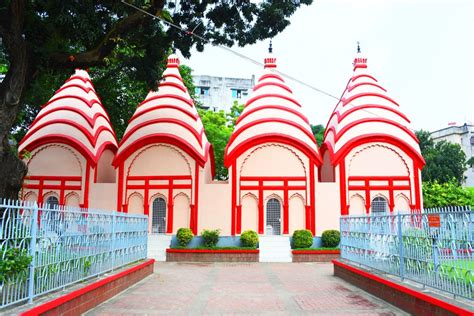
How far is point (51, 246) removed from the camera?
20.7 ft

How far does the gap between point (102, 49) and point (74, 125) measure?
860cm

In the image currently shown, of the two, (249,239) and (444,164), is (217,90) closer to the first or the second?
(444,164)

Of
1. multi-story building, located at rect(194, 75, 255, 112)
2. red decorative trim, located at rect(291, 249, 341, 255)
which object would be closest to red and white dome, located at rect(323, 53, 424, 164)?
red decorative trim, located at rect(291, 249, 341, 255)

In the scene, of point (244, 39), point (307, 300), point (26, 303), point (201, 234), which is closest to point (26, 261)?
point (26, 303)

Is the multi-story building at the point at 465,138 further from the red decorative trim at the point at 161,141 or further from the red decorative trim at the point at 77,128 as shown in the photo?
the red decorative trim at the point at 77,128

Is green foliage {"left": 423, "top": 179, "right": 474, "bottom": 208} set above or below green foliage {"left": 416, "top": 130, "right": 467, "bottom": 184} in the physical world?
below

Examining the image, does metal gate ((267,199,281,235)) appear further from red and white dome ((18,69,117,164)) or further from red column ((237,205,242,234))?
red and white dome ((18,69,117,164))

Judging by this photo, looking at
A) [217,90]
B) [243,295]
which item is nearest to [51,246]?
[243,295]

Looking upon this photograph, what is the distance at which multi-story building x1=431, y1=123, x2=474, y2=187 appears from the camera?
39219 mm

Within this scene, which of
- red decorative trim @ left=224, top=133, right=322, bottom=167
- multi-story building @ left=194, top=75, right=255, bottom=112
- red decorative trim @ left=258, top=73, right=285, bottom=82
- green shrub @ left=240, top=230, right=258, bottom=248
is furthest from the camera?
multi-story building @ left=194, top=75, right=255, bottom=112

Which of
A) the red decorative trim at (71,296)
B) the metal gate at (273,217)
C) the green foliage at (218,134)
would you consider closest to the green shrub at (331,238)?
the metal gate at (273,217)

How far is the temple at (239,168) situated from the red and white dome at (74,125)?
0.17ft

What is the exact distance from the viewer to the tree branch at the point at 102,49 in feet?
34.5

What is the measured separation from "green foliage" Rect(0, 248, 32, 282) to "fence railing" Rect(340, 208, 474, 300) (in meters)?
5.52
